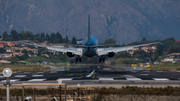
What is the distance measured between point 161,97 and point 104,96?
16.9 feet

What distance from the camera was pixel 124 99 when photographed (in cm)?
2248

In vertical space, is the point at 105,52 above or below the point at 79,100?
above

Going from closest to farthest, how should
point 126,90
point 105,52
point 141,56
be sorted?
point 126,90 < point 105,52 < point 141,56

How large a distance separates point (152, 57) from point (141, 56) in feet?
33.5

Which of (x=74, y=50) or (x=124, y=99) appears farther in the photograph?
(x=74, y=50)

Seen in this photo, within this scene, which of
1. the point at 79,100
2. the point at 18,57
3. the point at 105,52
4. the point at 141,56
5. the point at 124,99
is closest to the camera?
the point at 79,100

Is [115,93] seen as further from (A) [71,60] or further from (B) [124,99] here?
(A) [71,60]

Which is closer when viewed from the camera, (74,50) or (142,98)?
(142,98)

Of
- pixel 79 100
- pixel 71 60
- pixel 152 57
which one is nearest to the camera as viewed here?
pixel 79 100

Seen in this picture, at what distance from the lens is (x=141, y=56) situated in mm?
87938

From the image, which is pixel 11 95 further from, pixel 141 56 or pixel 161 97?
pixel 141 56

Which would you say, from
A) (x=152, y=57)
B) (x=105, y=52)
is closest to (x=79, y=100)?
(x=105, y=52)

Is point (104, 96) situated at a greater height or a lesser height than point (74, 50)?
lesser

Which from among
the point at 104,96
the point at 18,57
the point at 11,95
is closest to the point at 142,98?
the point at 104,96
